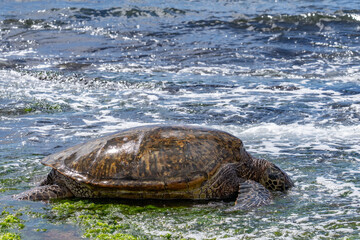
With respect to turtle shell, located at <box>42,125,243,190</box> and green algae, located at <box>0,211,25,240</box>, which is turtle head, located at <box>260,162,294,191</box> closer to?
turtle shell, located at <box>42,125,243,190</box>

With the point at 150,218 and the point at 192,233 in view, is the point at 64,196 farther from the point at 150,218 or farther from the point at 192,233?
the point at 192,233

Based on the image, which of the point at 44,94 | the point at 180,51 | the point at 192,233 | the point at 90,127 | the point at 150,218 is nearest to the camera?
the point at 192,233

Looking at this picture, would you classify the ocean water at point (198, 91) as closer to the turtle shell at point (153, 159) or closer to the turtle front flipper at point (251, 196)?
the turtle front flipper at point (251, 196)

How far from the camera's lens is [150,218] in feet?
14.2

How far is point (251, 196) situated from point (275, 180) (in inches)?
19.4

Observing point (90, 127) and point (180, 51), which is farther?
point (180, 51)

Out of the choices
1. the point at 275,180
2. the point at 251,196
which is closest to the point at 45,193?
the point at 251,196

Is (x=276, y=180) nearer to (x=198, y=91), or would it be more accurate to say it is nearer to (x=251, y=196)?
(x=251, y=196)

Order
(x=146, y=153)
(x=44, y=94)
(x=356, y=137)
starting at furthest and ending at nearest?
(x=44, y=94), (x=356, y=137), (x=146, y=153)

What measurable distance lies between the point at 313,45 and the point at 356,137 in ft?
29.4

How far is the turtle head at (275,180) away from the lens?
5020 millimetres

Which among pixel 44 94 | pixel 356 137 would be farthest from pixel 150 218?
pixel 44 94

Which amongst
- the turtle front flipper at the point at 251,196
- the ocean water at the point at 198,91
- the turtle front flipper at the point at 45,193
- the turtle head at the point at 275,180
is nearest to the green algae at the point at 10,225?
the ocean water at the point at 198,91

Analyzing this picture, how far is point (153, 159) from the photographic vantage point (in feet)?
15.9
